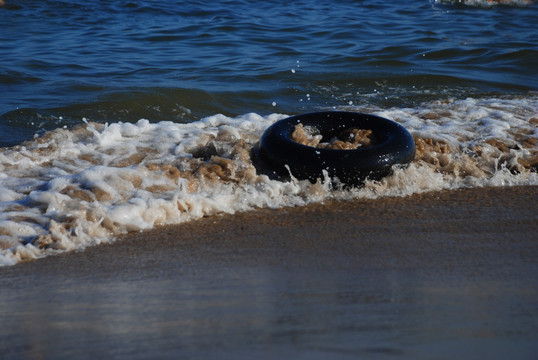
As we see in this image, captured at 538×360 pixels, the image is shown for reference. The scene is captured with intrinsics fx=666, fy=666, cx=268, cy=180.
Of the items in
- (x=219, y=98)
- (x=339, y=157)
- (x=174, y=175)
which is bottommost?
(x=219, y=98)

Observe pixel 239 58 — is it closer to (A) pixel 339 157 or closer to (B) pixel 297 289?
(A) pixel 339 157

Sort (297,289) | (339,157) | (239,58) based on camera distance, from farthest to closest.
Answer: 1. (239,58)
2. (339,157)
3. (297,289)

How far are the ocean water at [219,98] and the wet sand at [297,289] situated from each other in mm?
407

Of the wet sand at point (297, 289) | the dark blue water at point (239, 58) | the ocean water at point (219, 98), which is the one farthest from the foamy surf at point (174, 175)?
the dark blue water at point (239, 58)

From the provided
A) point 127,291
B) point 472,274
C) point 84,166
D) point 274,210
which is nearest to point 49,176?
point 84,166

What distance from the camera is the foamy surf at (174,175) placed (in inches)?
158

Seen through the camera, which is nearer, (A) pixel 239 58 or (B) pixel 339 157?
(B) pixel 339 157

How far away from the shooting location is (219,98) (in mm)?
7910

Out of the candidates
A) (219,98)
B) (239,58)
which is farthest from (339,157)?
(239,58)

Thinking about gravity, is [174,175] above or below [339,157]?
below

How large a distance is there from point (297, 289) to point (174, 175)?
2.05 m

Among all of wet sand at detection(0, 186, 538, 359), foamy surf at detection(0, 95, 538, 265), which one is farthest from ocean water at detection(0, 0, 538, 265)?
wet sand at detection(0, 186, 538, 359)

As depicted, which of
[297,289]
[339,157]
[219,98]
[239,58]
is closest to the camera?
[297,289]

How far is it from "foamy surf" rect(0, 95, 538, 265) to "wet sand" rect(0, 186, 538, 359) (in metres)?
0.21
